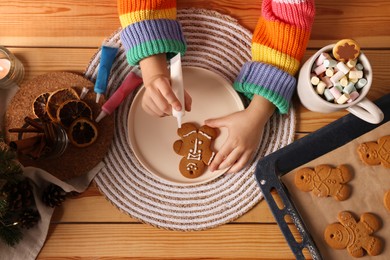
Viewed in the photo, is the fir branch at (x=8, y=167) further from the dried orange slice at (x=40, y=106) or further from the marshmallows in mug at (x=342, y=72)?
the marshmallows in mug at (x=342, y=72)

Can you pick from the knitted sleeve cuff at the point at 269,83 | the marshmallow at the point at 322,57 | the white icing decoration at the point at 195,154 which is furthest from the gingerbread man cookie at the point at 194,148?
the marshmallow at the point at 322,57

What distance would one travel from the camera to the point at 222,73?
2.46 feet

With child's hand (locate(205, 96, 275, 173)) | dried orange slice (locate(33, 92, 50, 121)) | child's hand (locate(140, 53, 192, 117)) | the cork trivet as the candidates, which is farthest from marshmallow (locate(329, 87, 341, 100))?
dried orange slice (locate(33, 92, 50, 121))

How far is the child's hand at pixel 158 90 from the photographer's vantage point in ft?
2.07

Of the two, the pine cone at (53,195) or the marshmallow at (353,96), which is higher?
the marshmallow at (353,96)

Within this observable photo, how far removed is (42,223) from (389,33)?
666 millimetres

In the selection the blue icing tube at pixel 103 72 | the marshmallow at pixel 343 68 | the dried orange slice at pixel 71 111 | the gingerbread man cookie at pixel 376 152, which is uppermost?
the marshmallow at pixel 343 68

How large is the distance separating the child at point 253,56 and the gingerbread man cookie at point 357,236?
181mm

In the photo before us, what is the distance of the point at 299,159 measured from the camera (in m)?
0.71

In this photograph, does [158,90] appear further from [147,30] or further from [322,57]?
[322,57]

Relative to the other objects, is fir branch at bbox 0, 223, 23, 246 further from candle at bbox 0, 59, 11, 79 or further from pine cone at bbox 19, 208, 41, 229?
candle at bbox 0, 59, 11, 79

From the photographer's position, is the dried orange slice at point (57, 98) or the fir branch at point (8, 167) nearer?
the fir branch at point (8, 167)

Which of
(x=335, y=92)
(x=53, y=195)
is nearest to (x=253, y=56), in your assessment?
(x=335, y=92)

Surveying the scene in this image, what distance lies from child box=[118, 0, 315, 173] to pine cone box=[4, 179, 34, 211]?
0.72 ft
